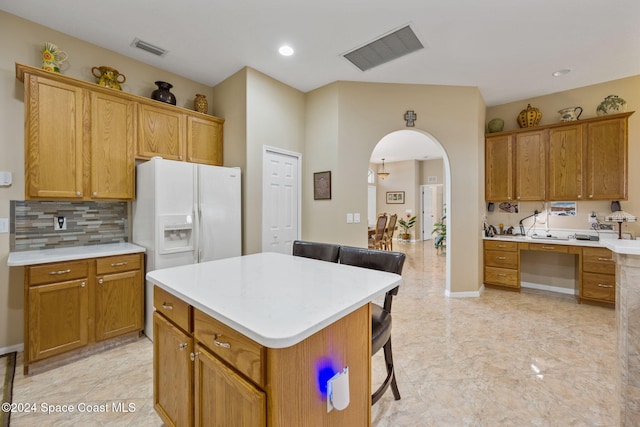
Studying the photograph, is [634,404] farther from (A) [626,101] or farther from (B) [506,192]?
(A) [626,101]

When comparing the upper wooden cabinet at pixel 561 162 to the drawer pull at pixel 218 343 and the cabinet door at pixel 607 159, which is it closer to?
the cabinet door at pixel 607 159

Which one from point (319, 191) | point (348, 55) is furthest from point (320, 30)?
point (319, 191)

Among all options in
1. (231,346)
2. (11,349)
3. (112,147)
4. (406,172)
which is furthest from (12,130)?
(406,172)

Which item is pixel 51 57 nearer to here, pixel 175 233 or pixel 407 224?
pixel 175 233

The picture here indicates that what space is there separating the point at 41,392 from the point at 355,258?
235 centimetres

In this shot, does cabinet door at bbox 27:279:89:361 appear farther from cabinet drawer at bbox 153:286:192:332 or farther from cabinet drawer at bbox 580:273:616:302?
cabinet drawer at bbox 580:273:616:302

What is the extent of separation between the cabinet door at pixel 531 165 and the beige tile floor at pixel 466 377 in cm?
163

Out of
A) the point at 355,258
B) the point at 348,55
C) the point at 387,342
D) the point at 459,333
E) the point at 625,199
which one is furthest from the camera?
the point at 625,199

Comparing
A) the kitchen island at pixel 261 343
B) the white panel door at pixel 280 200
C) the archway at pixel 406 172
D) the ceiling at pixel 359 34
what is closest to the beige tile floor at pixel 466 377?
the kitchen island at pixel 261 343

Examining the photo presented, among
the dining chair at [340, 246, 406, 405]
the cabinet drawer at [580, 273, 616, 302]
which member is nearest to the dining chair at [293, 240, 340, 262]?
the dining chair at [340, 246, 406, 405]

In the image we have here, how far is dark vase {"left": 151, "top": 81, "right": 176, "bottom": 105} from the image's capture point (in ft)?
9.66

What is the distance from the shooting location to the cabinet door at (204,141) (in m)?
3.15

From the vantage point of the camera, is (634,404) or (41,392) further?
(41,392)

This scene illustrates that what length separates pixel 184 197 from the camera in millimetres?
2648
